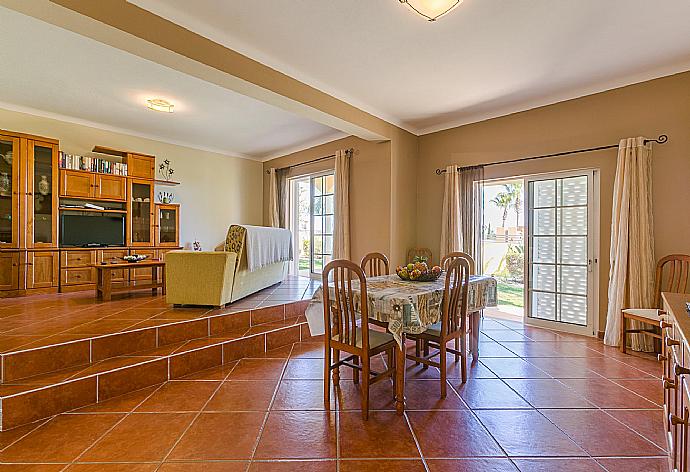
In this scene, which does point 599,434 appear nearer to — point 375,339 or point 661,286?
point 375,339

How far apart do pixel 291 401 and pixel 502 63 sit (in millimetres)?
3485

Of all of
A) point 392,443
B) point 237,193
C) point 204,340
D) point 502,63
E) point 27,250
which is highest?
point 502,63

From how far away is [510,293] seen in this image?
5867 mm

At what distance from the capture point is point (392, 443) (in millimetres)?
1990

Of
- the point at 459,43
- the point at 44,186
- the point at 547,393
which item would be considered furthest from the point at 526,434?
the point at 44,186

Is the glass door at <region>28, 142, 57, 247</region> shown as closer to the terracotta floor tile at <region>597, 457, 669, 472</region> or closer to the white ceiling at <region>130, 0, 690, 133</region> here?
the white ceiling at <region>130, 0, 690, 133</region>

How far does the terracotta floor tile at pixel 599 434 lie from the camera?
1.90 m

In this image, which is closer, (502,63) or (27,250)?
(502,63)

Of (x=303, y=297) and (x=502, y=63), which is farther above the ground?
(x=502, y=63)

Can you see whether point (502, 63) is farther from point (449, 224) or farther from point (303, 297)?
point (303, 297)

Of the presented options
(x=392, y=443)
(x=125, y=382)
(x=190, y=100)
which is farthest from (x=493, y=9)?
(x=125, y=382)

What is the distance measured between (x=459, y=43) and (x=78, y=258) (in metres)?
5.47

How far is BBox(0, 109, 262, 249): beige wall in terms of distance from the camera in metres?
5.17

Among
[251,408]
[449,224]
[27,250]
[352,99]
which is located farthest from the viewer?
[449,224]
